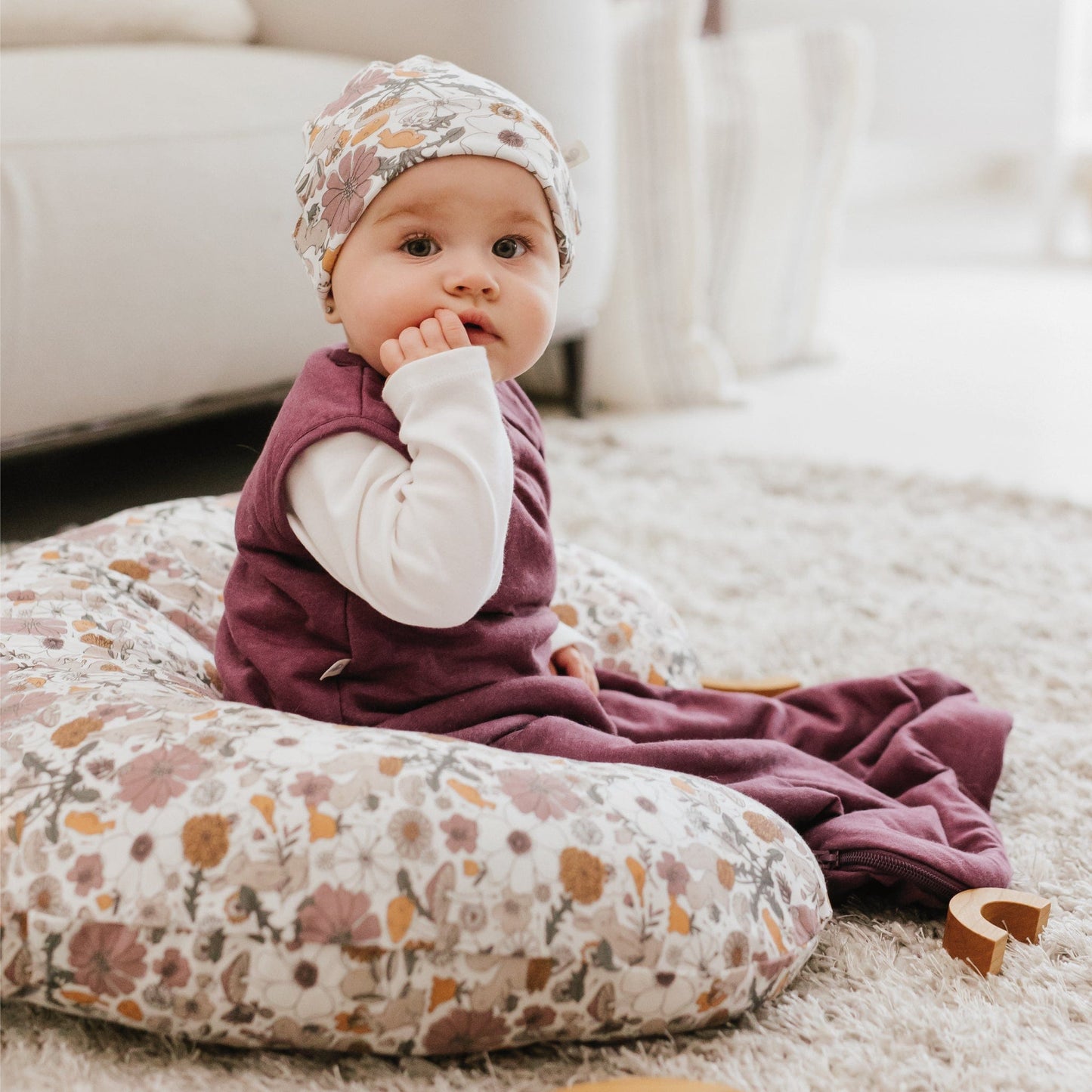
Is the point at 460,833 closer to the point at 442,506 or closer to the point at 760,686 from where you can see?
the point at 442,506

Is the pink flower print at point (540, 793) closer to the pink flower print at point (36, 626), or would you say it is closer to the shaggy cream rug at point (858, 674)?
the shaggy cream rug at point (858, 674)

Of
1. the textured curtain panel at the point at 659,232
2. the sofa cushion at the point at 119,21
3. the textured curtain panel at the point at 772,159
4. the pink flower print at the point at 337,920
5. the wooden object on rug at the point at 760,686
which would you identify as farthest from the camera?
the textured curtain panel at the point at 772,159

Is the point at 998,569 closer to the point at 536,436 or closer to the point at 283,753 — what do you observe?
the point at 536,436

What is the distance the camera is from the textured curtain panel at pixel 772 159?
2391 mm

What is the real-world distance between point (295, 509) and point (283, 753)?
18 centimetres

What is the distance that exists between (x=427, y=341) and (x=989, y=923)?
20.1 inches

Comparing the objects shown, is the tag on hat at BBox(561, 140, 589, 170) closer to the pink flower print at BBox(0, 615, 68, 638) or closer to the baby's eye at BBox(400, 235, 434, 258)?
the baby's eye at BBox(400, 235, 434, 258)

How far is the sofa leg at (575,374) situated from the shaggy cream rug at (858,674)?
54 millimetres

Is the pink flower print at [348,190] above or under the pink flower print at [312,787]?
above

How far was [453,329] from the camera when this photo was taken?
807 mm

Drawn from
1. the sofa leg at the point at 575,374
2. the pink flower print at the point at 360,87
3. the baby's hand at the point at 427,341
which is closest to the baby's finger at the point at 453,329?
the baby's hand at the point at 427,341

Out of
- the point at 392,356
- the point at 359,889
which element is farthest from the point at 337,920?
the point at 392,356

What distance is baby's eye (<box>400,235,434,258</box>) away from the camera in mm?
830

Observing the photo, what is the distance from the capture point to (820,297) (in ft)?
8.56
